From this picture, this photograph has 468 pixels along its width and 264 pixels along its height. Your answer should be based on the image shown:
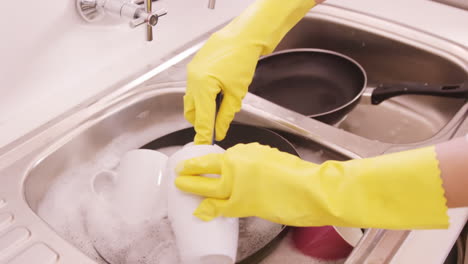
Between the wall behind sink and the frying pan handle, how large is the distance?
1.60ft

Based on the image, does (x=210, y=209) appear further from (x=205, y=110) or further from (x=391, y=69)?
(x=391, y=69)

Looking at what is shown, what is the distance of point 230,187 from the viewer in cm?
61

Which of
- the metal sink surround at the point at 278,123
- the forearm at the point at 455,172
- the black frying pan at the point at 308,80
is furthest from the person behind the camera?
the black frying pan at the point at 308,80

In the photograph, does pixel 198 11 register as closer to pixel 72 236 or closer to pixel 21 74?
pixel 21 74

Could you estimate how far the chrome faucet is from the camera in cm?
88

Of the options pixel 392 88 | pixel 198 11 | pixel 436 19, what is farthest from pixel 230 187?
pixel 436 19

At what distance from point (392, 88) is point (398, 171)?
494mm

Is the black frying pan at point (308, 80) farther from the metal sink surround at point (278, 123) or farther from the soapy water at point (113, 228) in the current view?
the soapy water at point (113, 228)

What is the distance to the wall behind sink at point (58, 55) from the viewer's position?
886mm

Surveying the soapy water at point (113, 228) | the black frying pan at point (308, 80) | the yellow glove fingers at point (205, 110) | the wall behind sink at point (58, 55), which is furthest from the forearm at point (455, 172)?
the wall behind sink at point (58, 55)

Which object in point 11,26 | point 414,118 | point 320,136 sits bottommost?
point 414,118

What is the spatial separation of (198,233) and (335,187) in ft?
0.65

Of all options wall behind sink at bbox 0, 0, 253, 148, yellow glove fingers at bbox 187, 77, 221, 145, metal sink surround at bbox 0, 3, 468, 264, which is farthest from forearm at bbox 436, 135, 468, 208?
wall behind sink at bbox 0, 0, 253, 148

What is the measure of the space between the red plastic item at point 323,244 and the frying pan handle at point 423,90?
0.43 metres
